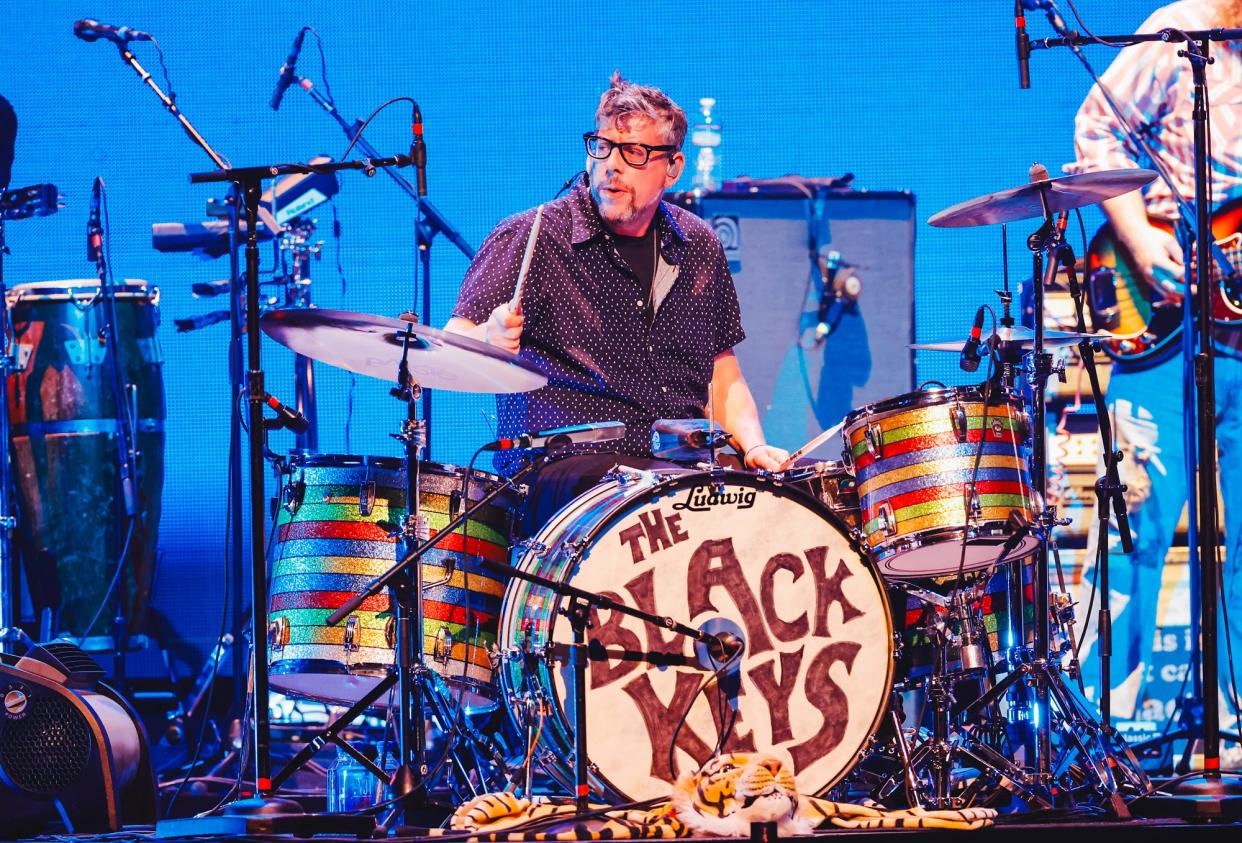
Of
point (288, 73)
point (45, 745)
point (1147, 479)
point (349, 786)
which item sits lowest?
point (349, 786)

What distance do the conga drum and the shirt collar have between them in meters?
1.69

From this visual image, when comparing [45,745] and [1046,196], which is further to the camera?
[1046,196]

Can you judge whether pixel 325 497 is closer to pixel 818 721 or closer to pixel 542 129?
pixel 818 721

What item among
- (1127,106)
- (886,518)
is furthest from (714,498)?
(1127,106)

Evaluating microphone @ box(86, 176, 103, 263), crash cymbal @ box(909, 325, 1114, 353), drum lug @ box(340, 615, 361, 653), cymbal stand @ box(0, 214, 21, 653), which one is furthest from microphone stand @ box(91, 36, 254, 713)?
crash cymbal @ box(909, 325, 1114, 353)

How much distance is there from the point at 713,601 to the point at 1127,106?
9.82ft

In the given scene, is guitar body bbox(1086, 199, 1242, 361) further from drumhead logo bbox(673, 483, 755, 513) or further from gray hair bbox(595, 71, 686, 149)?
drumhead logo bbox(673, 483, 755, 513)

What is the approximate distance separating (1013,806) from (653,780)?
0.84 m

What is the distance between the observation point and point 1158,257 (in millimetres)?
5145

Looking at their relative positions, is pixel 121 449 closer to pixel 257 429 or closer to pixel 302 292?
pixel 302 292

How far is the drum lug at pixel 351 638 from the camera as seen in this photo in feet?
11.3

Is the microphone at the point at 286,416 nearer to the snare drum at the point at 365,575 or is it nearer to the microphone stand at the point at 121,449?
the snare drum at the point at 365,575

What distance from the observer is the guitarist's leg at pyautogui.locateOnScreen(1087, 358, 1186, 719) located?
509 cm

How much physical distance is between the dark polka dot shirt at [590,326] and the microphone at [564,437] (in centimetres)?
53
